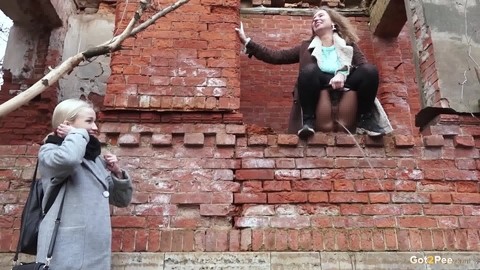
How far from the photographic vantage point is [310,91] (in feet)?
12.0

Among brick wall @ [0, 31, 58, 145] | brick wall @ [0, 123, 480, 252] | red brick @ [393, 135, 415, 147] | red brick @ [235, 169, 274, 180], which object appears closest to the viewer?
brick wall @ [0, 123, 480, 252]

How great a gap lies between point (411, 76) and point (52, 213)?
549cm

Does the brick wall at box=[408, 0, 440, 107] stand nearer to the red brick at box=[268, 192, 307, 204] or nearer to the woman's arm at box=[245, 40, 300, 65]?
the woman's arm at box=[245, 40, 300, 65]

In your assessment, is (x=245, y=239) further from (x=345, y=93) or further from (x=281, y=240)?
(x=345, y=93)

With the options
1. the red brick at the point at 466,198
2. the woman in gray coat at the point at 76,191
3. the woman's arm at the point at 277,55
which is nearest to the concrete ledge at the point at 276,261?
the red brick at the point at 466,198

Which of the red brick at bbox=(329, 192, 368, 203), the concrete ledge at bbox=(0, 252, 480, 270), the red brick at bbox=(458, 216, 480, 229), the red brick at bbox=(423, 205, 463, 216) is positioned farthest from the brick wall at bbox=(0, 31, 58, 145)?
the red brick at bbox=(458, 216, 480, 229)

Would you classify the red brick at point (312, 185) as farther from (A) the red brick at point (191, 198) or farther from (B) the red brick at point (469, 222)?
(B) the red brick at point (469, 222)

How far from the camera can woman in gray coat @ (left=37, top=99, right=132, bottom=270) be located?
8.18 ft

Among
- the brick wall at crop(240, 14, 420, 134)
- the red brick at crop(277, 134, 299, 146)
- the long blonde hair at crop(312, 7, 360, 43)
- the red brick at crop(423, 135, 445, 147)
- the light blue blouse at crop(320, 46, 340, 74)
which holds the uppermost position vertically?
the brick wall at crop(240, 14, 420, 134)

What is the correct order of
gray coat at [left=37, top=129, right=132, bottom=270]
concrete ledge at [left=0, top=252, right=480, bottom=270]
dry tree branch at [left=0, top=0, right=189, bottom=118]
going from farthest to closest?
concrete ledge at [left=0, top=252, right=480, bottom=270]
dry tree branch at [left=0, top=0, right=189, bottom=118]
gray coat at [left=37, top=129, right=132, bottom=270]

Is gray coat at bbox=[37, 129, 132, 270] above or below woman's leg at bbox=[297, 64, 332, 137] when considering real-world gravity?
below

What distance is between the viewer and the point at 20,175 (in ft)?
11.6

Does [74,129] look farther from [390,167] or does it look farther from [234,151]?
[390,167]

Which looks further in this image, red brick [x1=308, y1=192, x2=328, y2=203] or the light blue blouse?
the light blue blouse
